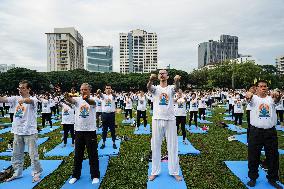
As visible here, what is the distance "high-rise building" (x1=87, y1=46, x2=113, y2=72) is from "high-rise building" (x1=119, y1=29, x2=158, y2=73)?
37.3ft

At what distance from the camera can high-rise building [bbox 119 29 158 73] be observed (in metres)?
186

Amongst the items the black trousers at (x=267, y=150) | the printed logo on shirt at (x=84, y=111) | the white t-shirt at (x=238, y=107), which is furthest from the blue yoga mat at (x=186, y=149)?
the white t-shirt at (x=238, y=107)

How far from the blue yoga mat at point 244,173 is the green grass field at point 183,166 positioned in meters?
0.15

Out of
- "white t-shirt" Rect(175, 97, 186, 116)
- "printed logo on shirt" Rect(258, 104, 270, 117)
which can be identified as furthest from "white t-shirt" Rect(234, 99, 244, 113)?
"printed logo on shirt" Rect(258, 104, 270, 117)

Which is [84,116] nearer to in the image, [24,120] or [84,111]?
[84,111]

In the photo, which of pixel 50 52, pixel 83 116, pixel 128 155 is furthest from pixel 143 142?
pixel 50 52

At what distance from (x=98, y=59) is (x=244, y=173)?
171275mm

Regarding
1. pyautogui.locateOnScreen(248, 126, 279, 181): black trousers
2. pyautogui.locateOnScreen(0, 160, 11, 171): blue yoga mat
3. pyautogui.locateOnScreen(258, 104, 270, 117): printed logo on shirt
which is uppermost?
pyautogui.locateOnScreen(258, 104, 270, 117): printed logo on shirt

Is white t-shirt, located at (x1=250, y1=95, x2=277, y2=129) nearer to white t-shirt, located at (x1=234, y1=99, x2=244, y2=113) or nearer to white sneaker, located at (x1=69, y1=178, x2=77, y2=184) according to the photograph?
white sneaker, located at (x1=69, y1=178, x2=77, y2=184)

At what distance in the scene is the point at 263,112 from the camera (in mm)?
6949

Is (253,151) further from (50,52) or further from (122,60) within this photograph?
(122,60)

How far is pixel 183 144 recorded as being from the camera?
38.8ft

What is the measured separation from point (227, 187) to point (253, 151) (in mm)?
1061

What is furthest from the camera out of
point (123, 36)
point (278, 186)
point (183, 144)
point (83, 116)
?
point (123, 36)
